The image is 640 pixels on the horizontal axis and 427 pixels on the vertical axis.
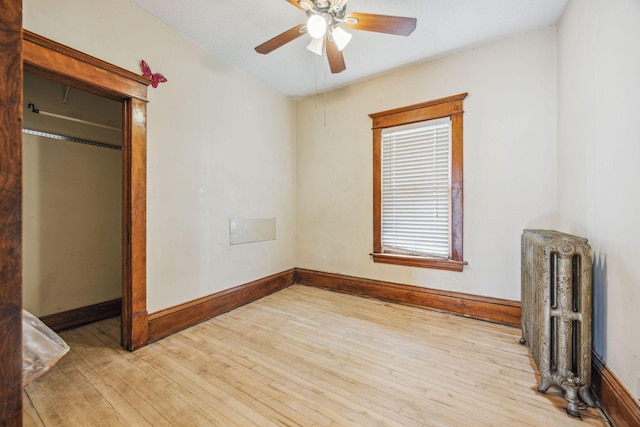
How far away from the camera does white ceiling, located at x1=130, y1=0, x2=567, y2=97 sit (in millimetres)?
2191

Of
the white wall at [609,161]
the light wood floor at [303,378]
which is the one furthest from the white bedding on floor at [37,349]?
the white wall at [609,161]

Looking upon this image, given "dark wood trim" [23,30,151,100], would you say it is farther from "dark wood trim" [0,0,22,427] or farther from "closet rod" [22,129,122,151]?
"dark wood trim" [0,0,22,427]

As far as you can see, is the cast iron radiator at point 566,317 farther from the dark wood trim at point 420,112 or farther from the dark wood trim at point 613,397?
the dark wood trim at point 420,112

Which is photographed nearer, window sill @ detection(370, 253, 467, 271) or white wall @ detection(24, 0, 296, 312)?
white wall @ detection(24, 0, 296, 312)

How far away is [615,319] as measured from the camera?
1459 mm

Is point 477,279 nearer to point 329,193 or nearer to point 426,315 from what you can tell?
point 426,315

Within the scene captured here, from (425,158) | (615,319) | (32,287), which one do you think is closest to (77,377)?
(32,287)

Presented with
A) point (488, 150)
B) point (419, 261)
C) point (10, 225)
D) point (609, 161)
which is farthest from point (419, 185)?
A: point (10, 225)

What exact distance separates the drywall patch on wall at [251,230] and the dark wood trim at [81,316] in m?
1.48

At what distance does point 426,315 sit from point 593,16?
2.78 metres

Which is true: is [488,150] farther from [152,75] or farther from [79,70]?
[79,70]

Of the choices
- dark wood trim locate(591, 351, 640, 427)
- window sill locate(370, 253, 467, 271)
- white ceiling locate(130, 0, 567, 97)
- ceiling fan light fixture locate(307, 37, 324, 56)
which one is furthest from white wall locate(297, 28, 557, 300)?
ceiling fan light fixture locate(307, 37, 324, 56)

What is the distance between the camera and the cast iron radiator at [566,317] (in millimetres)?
1521

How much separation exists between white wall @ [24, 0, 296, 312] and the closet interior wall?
1.04 metres
